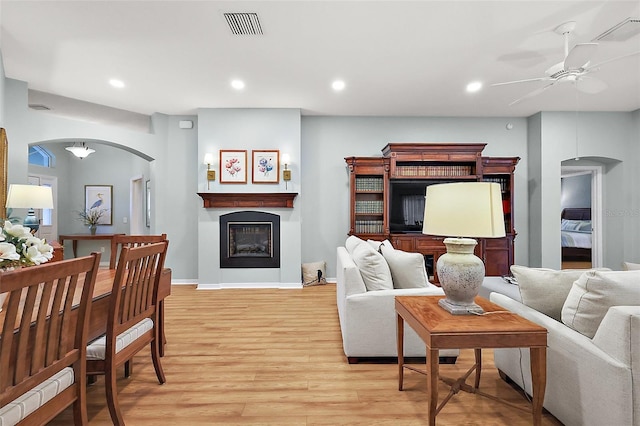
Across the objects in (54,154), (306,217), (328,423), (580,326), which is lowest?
(328,423)

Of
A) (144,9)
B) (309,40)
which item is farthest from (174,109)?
(309,40)

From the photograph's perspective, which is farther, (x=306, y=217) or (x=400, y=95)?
(x=306, y=217)

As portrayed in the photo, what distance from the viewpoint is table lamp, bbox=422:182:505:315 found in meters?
1.59

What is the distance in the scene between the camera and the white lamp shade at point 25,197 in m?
3.37

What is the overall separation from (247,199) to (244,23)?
8.82ft

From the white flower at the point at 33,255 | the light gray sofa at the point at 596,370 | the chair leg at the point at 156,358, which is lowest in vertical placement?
the chair leg at the point at 156,358

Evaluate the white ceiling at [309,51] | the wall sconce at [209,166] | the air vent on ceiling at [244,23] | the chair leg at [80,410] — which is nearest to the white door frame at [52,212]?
the white ceiling at [309,51]

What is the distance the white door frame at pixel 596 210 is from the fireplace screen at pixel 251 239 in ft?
17.7

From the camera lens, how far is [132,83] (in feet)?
13.4

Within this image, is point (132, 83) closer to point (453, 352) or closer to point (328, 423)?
point (328, 423)

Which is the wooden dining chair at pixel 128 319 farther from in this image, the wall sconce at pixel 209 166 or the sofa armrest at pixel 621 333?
the wall sconce at pixel 209 166

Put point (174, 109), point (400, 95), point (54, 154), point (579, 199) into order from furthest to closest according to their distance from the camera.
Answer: point (54, 154) < point (579, 199) < point (174, 109) < point (400, 95)

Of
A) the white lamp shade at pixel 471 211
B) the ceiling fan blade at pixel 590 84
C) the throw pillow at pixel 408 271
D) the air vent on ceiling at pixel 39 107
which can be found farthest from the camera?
the air vent on ceiling at pixel 39 107

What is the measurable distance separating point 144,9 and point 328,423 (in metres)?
3.37
